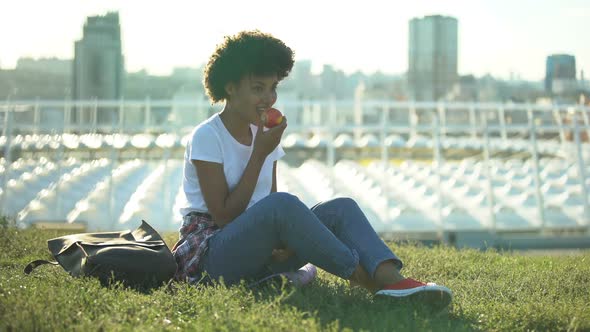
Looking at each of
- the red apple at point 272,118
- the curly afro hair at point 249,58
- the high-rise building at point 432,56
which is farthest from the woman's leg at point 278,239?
the high-rise building at point 432,56

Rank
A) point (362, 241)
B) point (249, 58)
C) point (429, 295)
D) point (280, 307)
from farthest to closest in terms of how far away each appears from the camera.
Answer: point (249, 58) → point (362, 241) → point (429, 295) → point (280, 307)

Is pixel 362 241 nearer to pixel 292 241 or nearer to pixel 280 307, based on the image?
pixel 292 241

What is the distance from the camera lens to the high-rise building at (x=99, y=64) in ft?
66.9

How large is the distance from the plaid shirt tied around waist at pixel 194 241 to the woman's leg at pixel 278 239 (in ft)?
0.41

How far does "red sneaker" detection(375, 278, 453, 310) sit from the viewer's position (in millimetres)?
3590

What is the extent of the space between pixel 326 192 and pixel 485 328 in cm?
983

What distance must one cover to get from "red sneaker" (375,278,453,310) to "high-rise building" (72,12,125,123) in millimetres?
17009

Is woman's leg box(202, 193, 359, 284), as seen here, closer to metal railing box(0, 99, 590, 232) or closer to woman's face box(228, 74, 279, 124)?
woman's face box(228, 74, 279, 124)

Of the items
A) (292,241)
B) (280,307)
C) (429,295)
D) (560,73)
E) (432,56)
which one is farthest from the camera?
(432,56)

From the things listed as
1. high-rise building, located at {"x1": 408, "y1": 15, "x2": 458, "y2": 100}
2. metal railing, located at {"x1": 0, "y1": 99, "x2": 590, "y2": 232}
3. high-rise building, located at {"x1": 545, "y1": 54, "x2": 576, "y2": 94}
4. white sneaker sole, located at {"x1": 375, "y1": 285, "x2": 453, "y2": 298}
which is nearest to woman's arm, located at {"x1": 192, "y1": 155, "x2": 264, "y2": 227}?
white sneaker sole, located at {"x1": 375, "y1": 285, "x2": 453, "y2": 298}

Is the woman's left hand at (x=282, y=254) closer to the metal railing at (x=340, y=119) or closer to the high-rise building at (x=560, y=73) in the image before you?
the metal railing at (x=340, y=119)

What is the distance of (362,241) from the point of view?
151 inches

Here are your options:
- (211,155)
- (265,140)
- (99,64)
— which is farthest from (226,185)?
(99,64)

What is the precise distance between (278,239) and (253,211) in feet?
0.56
